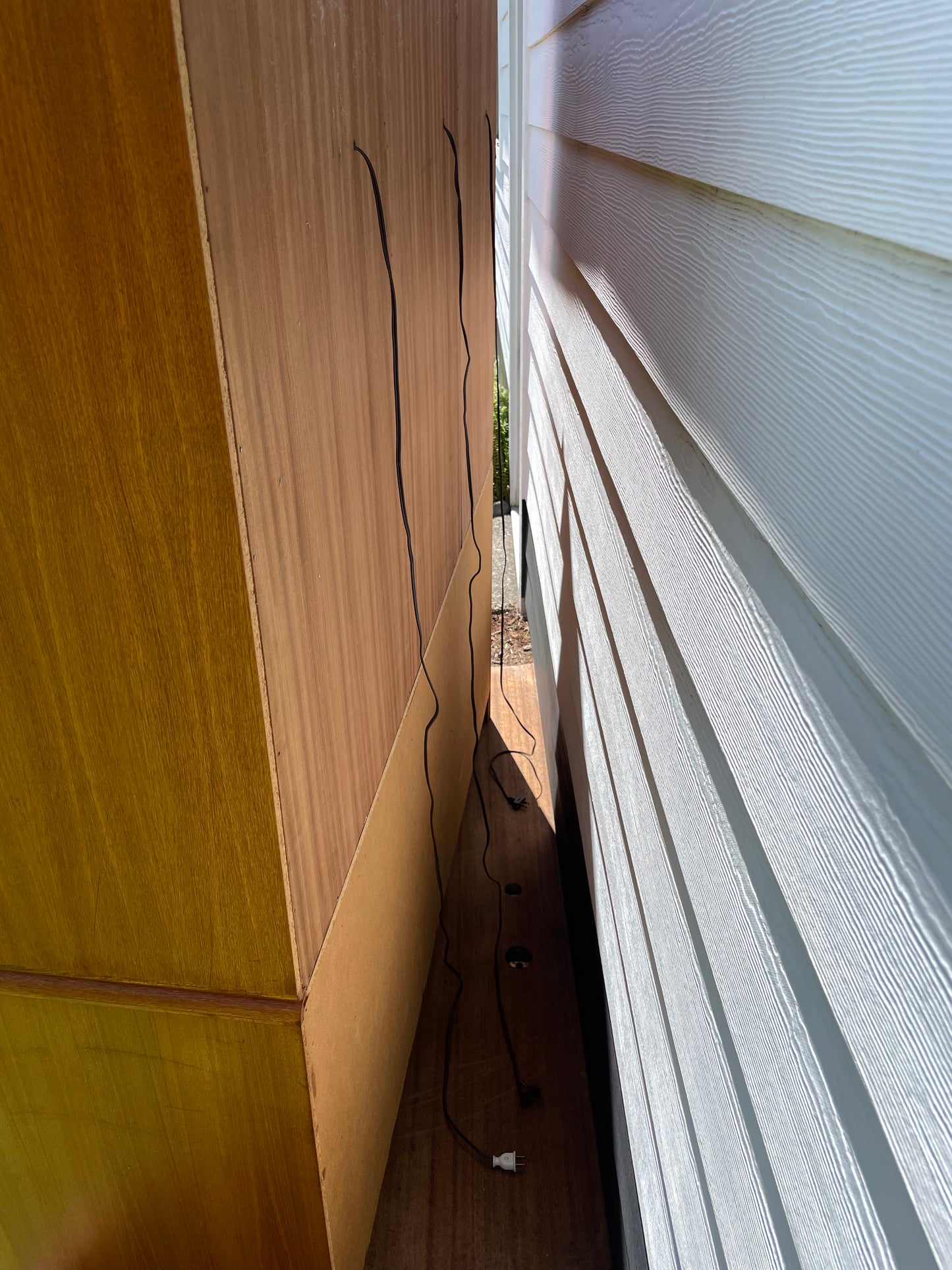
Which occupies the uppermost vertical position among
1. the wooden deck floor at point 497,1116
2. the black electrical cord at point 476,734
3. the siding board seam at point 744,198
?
the siding board seam at point 744,198

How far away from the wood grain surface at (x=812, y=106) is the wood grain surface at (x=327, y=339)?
0.38m

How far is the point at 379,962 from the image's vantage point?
1.58 m

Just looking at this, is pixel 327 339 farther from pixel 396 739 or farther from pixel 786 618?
pixel 396 739

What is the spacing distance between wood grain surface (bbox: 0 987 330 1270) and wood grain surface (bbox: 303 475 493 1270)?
51 mm

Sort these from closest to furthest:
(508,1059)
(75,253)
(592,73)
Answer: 1. (75,253)
2. (592,73)
3. (508,1059)

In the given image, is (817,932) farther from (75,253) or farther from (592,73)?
(592,73)

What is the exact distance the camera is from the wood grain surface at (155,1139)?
3.88 feet

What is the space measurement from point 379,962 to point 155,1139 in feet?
1.46

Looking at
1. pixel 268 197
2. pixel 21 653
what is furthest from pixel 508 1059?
pixel 268 197

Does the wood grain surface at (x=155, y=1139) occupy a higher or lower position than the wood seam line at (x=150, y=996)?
lower

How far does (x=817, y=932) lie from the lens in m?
0.56

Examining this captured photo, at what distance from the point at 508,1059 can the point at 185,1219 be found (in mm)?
793

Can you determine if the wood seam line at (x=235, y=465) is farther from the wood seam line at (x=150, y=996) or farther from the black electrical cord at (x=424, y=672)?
the black electrical cord at (x=424, y=672)

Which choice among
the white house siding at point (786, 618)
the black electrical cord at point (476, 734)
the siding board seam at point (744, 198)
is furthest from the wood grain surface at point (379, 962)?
the siding board seam at point (744, 198)
